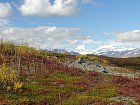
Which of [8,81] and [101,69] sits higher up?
[101,69]

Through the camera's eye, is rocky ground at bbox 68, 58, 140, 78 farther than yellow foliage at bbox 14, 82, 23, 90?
Yes

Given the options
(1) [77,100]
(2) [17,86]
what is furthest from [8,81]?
(1) [77,100]

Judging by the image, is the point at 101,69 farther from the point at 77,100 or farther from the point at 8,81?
the point at 77,100

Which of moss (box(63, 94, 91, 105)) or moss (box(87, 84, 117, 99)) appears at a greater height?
moss (box(87, 84, 117, 99))

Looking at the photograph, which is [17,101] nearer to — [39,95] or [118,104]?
[39,95]

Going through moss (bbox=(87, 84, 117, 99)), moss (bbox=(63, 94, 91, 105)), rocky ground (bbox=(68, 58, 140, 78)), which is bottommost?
moss (bbox=(63, 94, 91, 105))

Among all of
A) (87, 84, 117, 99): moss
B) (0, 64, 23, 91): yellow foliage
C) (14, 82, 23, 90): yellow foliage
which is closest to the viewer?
(14, 82, 23, 90): yellow foliage

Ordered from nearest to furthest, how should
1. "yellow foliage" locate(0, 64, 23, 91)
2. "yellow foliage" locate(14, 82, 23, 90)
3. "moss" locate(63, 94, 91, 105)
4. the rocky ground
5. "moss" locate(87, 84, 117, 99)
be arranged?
1. "moss" locate(63, 94, 91, 105)
2. "yellow foliage" locate(14, 82, 23, 90)
3. "yellow foliage" locate(0, 64, 23, 91)
4. "moss" locate(87, 84, 117, 99)
5. the rocky ground

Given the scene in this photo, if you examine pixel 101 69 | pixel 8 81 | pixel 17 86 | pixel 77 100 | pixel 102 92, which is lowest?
pixel 77 100

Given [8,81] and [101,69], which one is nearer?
[8,81]

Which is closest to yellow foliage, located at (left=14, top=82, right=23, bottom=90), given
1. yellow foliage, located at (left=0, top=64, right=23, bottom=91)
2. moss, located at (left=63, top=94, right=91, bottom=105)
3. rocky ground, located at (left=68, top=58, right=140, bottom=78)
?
yellow foliage, located at (left=0, top=64, right=23, bottom=91)

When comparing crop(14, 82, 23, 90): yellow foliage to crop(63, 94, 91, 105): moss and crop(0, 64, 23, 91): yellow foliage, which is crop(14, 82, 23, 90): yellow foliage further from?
crop(63, 94, 91, 105): moss

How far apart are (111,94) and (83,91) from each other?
2834mm

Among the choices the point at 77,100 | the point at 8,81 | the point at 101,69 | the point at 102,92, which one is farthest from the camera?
the point at 101,69
